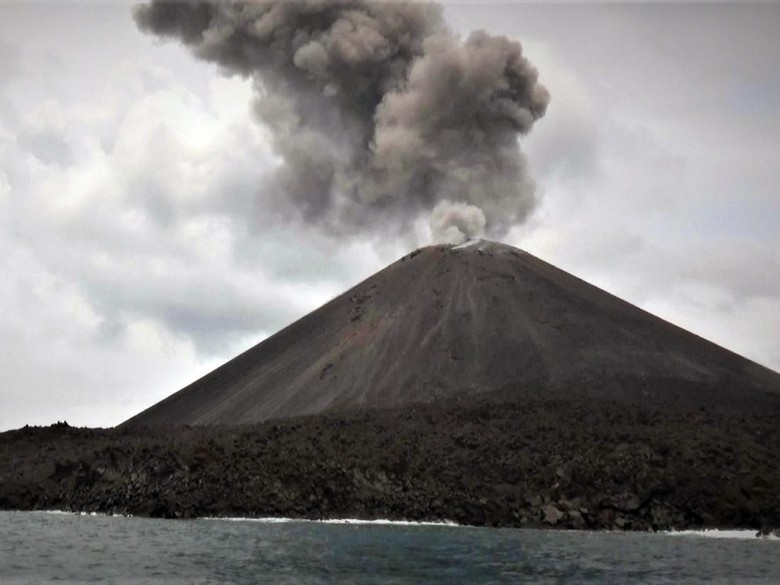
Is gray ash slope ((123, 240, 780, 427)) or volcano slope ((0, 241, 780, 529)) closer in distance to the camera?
volcano slope ((0, 241, 780, 529))

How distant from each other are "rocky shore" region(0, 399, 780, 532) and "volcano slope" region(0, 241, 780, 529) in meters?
0.21

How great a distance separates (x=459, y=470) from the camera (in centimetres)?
9731

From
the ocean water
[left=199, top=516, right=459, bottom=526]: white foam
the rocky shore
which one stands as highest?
the rocky shore

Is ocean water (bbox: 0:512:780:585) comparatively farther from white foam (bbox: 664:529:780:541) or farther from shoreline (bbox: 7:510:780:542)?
shoreline (bbox: 7:510:780:542)

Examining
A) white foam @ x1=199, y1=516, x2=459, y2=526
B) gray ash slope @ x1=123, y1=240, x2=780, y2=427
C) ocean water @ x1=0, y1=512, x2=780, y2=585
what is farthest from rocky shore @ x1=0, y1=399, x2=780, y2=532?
gray ash slope @ x1=123, y1=240, x2=780, y2=427

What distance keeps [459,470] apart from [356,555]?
42472mm

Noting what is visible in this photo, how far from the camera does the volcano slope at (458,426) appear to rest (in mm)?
91750

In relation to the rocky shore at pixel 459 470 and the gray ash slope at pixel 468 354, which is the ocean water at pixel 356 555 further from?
the gray ash slope at pixel 468 354

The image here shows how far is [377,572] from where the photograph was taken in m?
47.8

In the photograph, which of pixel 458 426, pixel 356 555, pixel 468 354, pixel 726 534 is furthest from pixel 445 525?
pixel 468 354

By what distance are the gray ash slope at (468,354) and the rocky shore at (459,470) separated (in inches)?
418

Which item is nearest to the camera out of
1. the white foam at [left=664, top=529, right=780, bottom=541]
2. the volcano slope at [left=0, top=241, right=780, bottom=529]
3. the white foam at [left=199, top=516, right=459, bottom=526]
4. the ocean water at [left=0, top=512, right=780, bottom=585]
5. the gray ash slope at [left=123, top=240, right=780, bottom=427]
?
the ocean water at [left=0, top=512, right=780, bottom=585]

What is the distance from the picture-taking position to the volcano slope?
9175 centimetres

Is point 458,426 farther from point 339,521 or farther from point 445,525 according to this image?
point 339,521
